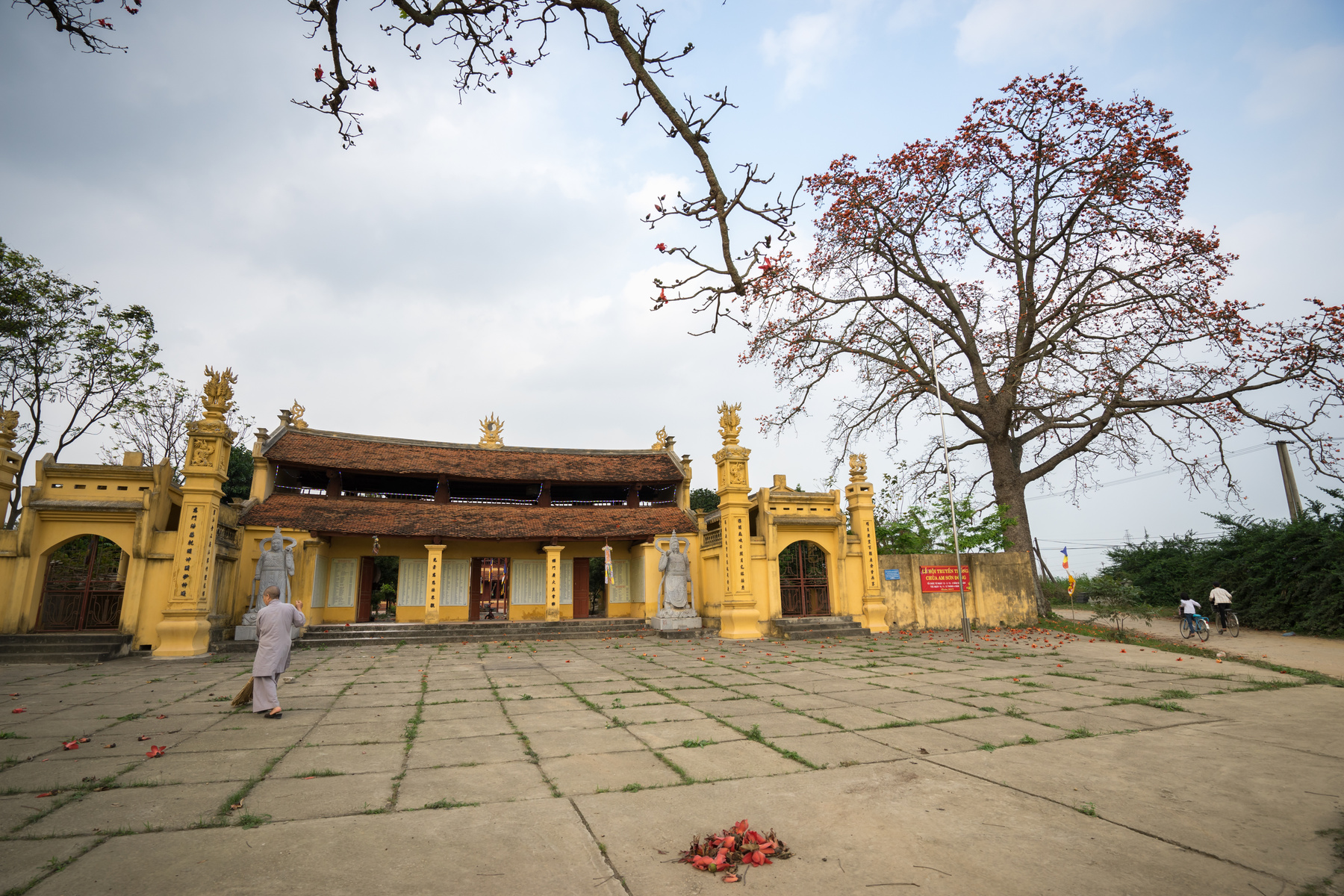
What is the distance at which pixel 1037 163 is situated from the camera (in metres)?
16.0

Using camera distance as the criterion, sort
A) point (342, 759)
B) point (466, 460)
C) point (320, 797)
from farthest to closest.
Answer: point (466, 460)
point (342, 759)
point (320, 797)

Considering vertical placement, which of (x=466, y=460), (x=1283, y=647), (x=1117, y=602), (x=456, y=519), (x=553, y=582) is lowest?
(x=1283, y=647)

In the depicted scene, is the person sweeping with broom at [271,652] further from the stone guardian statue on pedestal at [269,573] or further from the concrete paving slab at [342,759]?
the stone guardian statue on pedestal at [269,573]

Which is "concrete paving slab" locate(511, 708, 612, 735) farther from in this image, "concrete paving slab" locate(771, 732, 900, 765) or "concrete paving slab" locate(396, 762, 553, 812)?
"concrete paving slab" locate(771, 732, 900, 765)

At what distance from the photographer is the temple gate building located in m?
12.9

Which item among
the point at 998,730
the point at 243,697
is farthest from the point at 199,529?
the point at 998,730

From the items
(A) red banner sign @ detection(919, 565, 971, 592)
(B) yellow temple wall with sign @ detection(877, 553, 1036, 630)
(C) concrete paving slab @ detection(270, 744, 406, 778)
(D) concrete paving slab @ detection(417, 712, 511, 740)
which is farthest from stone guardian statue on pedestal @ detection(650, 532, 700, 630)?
(C) concrete paving slab @ detection(270, 744, 406, 778)

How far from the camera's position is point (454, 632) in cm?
1673

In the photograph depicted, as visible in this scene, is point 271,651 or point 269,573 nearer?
point 271,651

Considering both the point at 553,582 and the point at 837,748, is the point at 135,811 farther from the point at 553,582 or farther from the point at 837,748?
the point at 553,582

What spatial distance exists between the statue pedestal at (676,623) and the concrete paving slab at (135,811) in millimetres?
13209

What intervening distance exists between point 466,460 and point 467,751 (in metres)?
17.4

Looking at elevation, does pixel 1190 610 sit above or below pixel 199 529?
below

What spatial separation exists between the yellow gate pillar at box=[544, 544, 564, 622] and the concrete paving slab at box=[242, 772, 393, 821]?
14598mm
